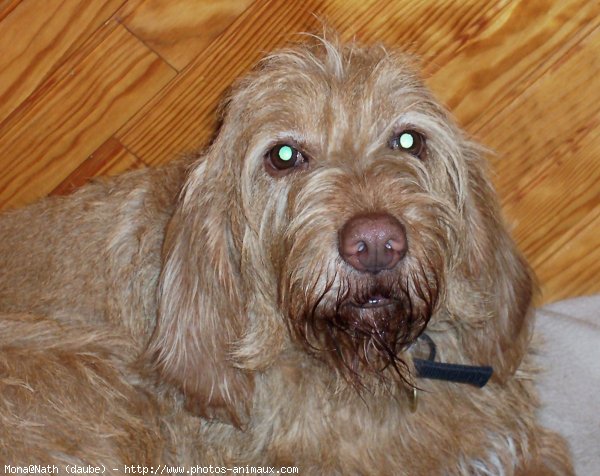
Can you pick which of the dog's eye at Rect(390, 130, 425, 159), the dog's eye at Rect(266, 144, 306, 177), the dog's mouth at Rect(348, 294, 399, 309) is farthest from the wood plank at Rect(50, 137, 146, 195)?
the dog's mouth at Rect(348, 294, 399, 309)

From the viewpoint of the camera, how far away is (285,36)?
4242 mm

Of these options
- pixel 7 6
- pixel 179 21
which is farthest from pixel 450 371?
pixel 7 6

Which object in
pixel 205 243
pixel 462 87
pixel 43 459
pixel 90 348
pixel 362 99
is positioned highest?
pixel 462 87

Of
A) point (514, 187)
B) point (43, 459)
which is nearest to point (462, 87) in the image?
point (514, 187)

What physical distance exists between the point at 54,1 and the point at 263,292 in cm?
166

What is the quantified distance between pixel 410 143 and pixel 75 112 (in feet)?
5.61

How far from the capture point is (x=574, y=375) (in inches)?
171

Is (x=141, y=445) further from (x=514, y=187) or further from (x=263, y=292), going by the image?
(x=514, y=187)

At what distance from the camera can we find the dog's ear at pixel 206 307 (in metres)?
3.41

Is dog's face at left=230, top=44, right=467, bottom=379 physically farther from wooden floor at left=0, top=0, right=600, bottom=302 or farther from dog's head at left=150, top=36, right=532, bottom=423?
wooden floor at left=0, top=0, right=600, bottom=302

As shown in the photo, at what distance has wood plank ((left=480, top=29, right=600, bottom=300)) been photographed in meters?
4.35

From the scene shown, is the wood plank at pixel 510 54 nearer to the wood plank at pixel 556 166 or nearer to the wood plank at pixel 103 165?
the wood plank at pixel 556 166

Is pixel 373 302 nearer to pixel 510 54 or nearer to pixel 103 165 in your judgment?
pixel 510 54

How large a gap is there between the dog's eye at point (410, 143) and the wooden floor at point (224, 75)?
0.86 meters
